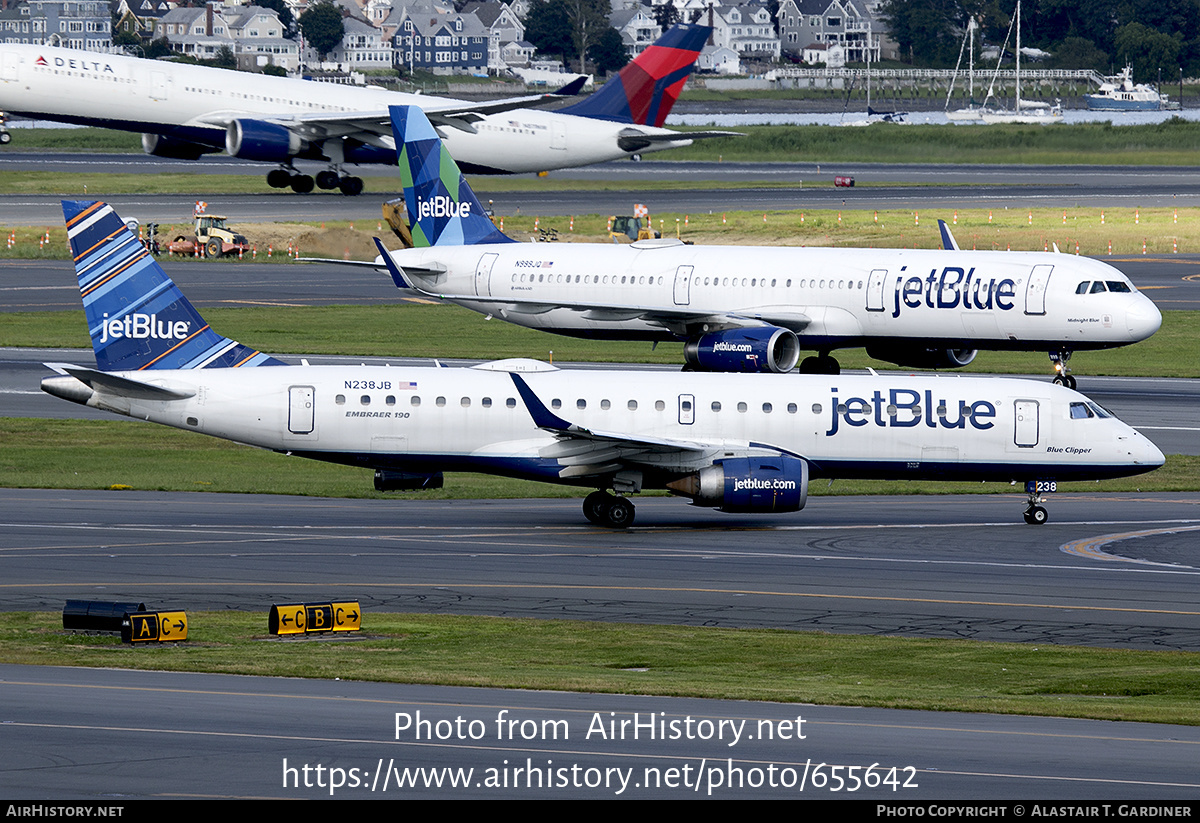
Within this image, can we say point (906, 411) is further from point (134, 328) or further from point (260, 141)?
point (260, 141)

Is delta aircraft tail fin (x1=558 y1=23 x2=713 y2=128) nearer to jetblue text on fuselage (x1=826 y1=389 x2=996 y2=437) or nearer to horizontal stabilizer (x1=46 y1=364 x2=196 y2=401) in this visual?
jetblue text on fuselage (x1=826 y1=389 x2=996 y2=437)

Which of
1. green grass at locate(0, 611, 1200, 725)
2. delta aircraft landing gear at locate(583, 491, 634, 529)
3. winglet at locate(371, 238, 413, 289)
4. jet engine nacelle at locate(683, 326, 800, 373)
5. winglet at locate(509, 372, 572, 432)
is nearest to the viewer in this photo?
green grass at locate(0, 611, 1200, 725)

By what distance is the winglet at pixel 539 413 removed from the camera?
36.0m

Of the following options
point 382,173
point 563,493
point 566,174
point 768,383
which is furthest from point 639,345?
point 566,174

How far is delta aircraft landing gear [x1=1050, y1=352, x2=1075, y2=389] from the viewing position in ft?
178

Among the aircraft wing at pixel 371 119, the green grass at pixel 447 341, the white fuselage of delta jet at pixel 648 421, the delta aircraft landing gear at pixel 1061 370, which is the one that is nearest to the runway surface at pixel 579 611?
the white fuselage of delta jet at pixel 648 421

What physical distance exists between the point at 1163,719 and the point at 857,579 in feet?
35.4

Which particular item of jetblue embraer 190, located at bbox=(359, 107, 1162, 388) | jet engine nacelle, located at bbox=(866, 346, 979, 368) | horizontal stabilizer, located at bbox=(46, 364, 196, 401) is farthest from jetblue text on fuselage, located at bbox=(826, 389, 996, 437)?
jet engine nacelle, located at bbox=(866, 346, 979, 368)

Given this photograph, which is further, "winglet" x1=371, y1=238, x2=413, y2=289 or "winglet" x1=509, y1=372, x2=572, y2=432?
"winglet" x1=371, y1=238, x2=413, y2=289

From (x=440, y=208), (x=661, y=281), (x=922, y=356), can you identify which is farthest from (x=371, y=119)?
(x=922, y=356)

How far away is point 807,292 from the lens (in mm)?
56844

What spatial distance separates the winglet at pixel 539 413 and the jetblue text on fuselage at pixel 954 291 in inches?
872

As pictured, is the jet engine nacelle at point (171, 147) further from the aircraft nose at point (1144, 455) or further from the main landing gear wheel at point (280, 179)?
the aircraft nose at point (1144, 455)

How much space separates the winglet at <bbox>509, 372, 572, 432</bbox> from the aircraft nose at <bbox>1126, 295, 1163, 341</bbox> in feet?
83.3
